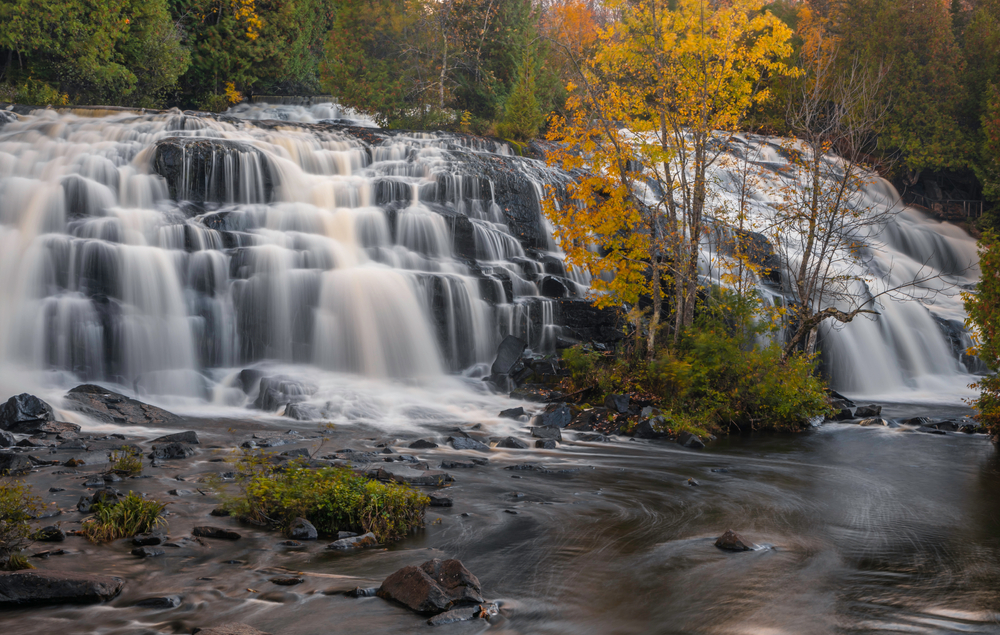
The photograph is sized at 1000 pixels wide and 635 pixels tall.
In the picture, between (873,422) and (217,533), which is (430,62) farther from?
(217,533)

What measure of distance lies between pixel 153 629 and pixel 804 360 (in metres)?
12.9

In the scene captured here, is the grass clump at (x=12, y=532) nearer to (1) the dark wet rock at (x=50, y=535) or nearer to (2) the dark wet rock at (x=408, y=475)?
(1) the dark wet rock at (x=50, y=535)

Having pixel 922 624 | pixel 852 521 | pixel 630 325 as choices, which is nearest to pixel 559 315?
pixel 630 325

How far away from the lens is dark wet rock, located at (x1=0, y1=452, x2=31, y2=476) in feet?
27.1

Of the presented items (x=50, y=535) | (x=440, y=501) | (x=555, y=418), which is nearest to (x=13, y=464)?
(x=50, y=535)

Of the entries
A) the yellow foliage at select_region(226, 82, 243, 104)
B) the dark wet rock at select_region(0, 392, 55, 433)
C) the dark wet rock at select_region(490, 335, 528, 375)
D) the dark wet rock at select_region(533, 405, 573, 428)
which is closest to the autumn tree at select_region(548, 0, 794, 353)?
the dark wet rock at select_region(533, 405, 573, 428)

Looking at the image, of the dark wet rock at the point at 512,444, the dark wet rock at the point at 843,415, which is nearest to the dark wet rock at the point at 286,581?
the dark wet rock at the point at 512,444

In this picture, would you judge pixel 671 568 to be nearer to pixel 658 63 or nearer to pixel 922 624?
pixel 922 624

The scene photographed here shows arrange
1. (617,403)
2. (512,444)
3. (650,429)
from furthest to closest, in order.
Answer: (617,403) → (650,429) → (512,444)

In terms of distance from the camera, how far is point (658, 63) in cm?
1431

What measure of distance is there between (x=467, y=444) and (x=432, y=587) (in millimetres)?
6098

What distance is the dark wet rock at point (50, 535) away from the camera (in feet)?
19.7

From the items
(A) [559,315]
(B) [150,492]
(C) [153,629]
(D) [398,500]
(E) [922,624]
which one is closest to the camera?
(C) [153,629]

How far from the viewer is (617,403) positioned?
13703 mm
